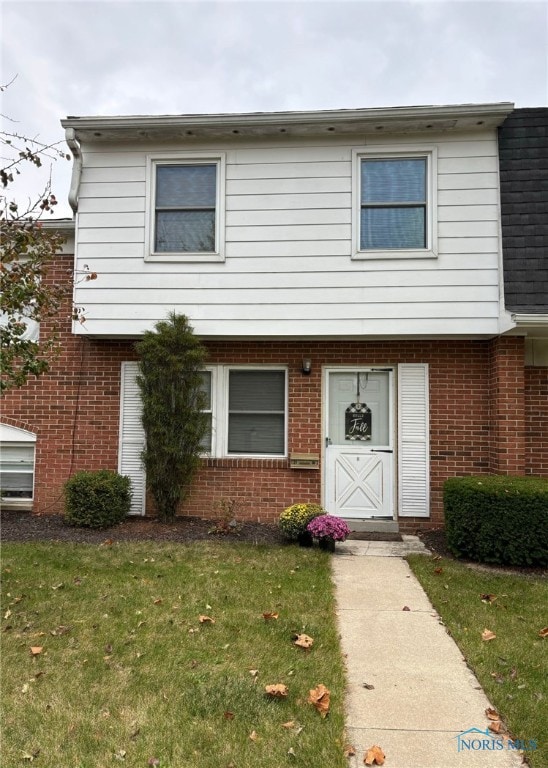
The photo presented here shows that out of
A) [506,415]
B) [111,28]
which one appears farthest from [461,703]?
[111,28]

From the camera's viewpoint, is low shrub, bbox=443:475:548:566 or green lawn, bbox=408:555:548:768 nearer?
green lawn, bbox=408:555:548:768

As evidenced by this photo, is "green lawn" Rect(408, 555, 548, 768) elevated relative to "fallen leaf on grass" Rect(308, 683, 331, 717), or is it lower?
lower

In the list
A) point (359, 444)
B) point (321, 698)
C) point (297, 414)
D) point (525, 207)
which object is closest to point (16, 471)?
point (297, 414)

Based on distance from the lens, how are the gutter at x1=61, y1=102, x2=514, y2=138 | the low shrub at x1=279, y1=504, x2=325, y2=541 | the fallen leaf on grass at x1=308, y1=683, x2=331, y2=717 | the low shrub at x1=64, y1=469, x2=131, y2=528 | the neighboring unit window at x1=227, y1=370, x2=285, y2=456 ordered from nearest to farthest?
1. the fallen leaf on grass at x1=308, y1=683, x2=331, y2=717
2. the low shrub at x1=279, y1=504, x2=325, y2=541
3. the gutter at x1=61, y1=102, x2=514, y2=138
4. the low shrub at x1=64, y1=469, x2=131, y2=528
5. the neighboring unit window at x1=227, y1=370, x2=285, y2=456

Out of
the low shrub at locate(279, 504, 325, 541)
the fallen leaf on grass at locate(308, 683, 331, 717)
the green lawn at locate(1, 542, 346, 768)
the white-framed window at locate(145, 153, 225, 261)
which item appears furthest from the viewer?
the white-framed window at locate(145, 153, 225, 261)

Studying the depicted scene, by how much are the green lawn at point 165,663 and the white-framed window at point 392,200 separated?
4427mm

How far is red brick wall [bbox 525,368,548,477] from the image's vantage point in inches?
291

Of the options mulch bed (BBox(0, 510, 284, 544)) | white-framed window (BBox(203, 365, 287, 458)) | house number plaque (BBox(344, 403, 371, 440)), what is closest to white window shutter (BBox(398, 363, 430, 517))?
house number plaque (BBox(344, 403, 371, 440))

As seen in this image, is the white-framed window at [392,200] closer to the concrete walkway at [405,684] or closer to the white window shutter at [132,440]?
the white window shutter at [132,440]

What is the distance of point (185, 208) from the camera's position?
7.57 m

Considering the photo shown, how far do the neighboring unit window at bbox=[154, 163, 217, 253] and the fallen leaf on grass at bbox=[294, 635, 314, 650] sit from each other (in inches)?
215

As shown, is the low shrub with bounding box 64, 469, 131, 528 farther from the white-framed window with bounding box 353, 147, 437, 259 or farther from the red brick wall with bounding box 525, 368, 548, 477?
the red brick wall with bounding box 525, 368, 548, 477

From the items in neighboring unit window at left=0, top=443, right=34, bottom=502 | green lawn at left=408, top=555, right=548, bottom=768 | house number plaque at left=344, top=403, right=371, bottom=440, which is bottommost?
green lawn at left=408, top=555, right=548, bottom=768
